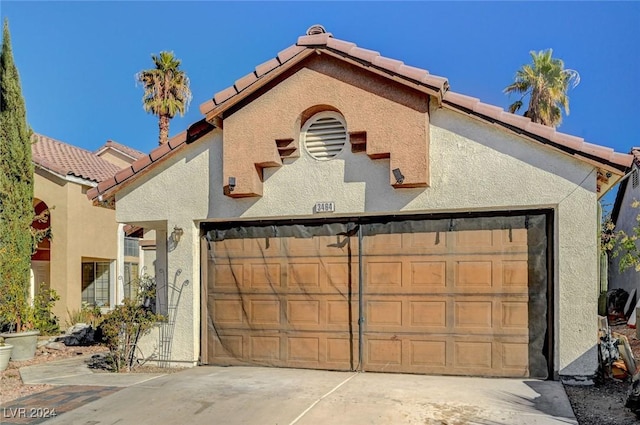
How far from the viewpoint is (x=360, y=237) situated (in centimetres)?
1041

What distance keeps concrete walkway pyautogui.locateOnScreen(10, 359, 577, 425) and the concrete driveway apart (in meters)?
0.01

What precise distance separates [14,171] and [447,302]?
1256cm

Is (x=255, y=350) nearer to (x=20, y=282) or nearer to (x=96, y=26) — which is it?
(x=20, y=282)

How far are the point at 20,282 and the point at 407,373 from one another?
34.0ft

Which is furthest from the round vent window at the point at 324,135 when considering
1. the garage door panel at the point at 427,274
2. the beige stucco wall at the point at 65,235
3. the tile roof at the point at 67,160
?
the beige stucco wall at the point at 65,235

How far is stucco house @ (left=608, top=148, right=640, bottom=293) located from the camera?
65.7 feet

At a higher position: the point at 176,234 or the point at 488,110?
the point at 488,110

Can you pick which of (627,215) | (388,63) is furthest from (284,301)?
(627,215)

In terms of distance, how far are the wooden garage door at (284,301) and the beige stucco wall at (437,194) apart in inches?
22.5

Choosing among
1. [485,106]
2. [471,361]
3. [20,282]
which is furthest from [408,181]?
[20,282]

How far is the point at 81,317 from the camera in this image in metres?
19.4

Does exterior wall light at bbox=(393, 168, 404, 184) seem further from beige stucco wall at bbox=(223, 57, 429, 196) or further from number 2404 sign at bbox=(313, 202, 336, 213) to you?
number 2404 sign at bbox=(313, 202, 336, 213)

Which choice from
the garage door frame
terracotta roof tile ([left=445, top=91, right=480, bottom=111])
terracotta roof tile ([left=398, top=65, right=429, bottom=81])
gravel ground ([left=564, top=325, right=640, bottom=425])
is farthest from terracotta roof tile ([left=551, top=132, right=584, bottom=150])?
gravel ground ([left=564, top=325, right=640, bottom=425])

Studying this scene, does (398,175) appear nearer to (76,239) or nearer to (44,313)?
(44,313)
